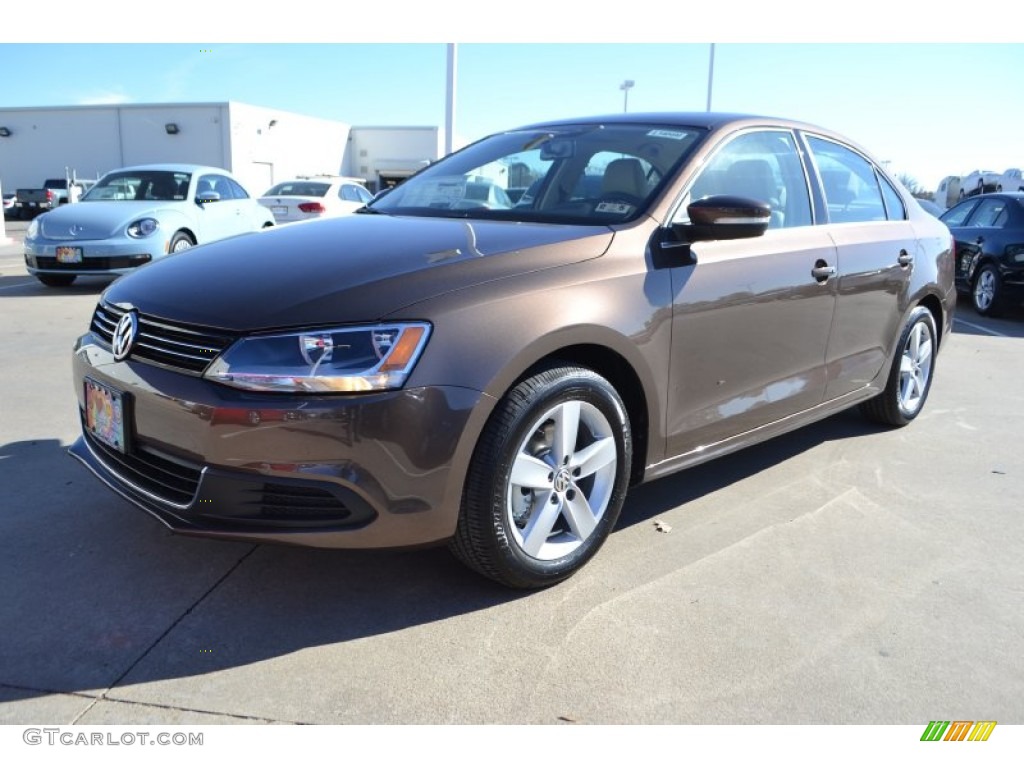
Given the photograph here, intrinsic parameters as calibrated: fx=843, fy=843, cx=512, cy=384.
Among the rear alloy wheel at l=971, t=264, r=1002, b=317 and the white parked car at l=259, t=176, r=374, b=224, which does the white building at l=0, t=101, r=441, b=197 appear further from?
the rear alloy wheel at l=971, t=264, r=1002, b=317

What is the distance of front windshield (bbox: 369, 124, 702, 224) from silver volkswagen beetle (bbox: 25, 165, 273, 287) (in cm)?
523

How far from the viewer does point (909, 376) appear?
4816 mm

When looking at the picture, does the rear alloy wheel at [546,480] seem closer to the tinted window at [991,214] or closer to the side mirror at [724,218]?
the side mirror at [724,218]

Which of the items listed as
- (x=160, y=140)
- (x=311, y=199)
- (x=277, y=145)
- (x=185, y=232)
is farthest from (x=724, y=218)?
(x=277, y=145)

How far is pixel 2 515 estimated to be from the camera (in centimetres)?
324

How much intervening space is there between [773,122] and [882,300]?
3.58ft

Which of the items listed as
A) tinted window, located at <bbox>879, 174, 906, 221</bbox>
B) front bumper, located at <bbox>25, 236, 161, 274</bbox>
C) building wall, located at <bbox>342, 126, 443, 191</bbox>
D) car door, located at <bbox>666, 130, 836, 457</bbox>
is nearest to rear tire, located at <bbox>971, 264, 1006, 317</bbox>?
tinted window, located at <bbox>879, 174, 906, 221</bbox>

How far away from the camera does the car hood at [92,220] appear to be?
8984mm

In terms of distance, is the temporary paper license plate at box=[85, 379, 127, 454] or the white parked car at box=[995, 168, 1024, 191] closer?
the temporary paper license plate at box=[85, 379, 127, 454]

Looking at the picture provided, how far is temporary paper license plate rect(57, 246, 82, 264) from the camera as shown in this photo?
8.94 meters

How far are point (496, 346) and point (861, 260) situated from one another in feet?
7.70

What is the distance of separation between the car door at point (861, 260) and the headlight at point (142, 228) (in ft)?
24.5

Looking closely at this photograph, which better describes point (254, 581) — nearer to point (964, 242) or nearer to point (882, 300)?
point (882, 300)

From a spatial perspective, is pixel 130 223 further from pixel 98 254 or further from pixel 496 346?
pixel 496 346
